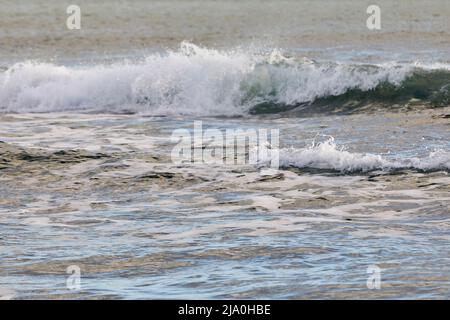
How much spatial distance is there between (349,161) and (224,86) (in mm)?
9029

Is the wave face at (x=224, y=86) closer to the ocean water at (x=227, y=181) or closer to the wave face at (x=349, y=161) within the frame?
the ocean water at (x=227, y=181)

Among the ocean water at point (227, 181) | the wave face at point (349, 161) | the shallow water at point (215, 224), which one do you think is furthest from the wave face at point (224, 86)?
the wave face at point (349, 161)

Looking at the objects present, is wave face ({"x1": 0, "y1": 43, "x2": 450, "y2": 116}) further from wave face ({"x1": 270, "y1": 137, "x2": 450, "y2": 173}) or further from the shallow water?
wave face ({"x1": 270, "y1": 137, "x2": 450, "y2": 173})

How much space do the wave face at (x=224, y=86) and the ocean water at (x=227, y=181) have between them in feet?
0.14

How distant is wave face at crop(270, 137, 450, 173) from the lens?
12.9 m

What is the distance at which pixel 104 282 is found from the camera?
28.5ft

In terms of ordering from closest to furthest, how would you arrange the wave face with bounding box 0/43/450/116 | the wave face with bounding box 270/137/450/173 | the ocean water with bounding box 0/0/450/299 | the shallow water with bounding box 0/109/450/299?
the shallow water with bounding box 0/109/450/299 < the ocean water with bounding box 0/0/450/299 < the wave face with bounding box 270/137/450/173 < the wave face with bounding box 0/43/450/116

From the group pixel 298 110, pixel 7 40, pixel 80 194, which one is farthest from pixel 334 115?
pixel 7 40

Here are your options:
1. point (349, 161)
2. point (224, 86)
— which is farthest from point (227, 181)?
point (224, 86)

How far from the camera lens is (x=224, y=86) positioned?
72.4 feet

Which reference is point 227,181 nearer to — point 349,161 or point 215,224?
point 349,161

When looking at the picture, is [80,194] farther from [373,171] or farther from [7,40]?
[7,40]

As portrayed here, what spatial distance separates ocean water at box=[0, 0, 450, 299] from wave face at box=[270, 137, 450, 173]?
2cm

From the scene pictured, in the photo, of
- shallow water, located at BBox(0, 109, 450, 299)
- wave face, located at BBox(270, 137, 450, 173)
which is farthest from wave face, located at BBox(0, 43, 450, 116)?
wave face, located at BBox(270, 137, 450, 173)
